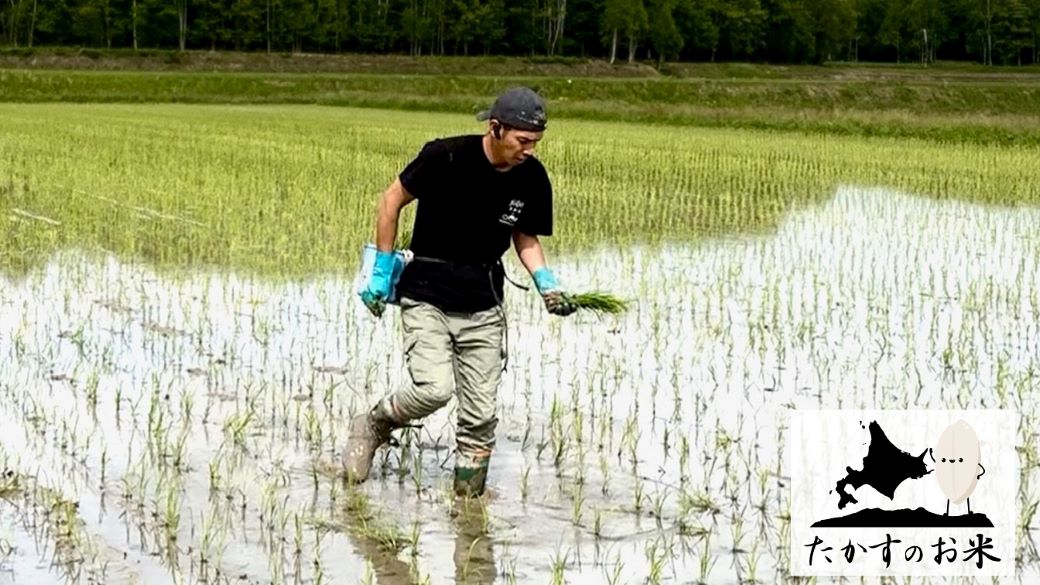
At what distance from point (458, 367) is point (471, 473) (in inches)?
15.1

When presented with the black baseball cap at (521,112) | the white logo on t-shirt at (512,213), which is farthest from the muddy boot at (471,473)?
the black baseball cap at (521,112)

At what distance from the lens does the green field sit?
4.65 metres

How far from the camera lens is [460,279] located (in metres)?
5.18

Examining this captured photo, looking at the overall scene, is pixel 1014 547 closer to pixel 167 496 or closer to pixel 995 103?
pixel 167 496

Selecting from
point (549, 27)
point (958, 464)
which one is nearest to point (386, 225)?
point (958, 464)

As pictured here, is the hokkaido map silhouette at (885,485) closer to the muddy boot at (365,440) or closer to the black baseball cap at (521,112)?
the black baseball cap at (521,112)

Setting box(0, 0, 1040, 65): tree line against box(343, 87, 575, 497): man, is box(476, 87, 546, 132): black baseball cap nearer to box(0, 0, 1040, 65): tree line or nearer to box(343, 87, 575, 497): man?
box(343, 87, 575, 497): man

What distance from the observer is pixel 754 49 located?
7538cm

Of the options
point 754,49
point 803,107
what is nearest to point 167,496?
point 803,107

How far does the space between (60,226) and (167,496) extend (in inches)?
276

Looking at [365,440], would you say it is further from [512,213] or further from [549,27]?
[549,27]

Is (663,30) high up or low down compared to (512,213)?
up

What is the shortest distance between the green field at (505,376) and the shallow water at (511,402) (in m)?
0.02

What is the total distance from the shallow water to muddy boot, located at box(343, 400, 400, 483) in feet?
0.36
